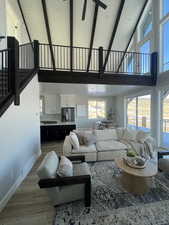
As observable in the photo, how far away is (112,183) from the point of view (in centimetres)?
278

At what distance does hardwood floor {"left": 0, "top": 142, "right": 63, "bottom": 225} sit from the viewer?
6.22ft

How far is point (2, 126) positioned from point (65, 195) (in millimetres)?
1506

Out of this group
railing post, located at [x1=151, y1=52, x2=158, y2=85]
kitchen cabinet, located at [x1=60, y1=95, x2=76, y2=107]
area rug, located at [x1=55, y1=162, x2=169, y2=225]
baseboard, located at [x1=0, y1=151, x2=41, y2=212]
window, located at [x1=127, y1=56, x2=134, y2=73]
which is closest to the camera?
area rug, located at [x1=55, y1=162, x2=169, y2=225]

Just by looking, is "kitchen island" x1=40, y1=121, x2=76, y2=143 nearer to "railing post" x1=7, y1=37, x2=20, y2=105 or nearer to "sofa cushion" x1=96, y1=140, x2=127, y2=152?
"sofa cushion" x1=96, y1=140, x2=127, y2=152

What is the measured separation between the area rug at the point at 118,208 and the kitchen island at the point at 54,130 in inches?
164

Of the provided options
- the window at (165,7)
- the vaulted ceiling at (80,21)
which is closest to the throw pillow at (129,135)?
→ the window at (165,7)

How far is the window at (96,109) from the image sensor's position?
945cm

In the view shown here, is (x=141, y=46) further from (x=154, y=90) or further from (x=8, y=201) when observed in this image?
(x=8, y=201)

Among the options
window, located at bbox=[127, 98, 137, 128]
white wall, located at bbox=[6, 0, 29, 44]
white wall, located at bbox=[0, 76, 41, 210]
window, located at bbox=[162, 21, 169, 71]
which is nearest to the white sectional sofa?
white wall, located at bbox=[0, 76, 41, 210]

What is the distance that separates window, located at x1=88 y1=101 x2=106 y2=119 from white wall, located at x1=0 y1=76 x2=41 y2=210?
5945 millimetres

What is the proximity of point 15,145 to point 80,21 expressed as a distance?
20.1 feet

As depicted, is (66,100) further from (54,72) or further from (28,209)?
(28,209)

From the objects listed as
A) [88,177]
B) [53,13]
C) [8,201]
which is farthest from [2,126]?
[53,13]

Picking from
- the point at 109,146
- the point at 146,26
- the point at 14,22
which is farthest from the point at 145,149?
the point at 14,22
